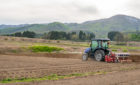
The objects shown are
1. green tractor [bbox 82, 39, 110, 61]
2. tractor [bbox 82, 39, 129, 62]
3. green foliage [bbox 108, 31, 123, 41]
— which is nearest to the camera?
tractor [bbox 82, 39, 129, 62]

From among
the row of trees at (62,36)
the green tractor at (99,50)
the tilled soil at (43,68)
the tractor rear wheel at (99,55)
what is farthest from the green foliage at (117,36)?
the tilled soil at (43,68)

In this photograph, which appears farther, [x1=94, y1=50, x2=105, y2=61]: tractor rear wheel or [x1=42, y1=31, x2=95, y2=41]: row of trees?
[x1=42, y1=31, x2=95, y2=41]: row of trees

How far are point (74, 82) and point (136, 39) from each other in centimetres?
8577

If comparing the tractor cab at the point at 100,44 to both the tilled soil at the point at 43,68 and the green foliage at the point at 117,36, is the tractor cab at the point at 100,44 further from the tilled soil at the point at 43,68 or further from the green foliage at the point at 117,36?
the green foliage at the point at 117,36

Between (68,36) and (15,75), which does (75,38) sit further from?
(15,75)

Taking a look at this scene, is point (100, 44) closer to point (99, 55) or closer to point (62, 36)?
point (99, 55)

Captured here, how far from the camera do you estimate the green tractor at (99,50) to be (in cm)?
1631

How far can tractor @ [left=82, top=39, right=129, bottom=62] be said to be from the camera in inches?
615

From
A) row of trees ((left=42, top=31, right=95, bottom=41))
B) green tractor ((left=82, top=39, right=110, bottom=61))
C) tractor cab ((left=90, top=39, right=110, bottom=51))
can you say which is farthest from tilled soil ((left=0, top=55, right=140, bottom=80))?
row of trees ((left=42, top=31, right=95, bottom=41))

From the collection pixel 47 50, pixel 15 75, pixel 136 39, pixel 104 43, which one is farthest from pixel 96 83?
pixel 136 39

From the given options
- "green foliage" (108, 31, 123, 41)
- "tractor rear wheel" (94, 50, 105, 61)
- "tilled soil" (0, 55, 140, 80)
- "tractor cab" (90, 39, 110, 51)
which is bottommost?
"tilled soil" (0, 55, 140, 80)

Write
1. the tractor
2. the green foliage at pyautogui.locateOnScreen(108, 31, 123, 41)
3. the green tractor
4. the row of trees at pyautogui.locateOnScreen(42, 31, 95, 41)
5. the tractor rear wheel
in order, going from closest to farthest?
1. the tractor
2. the tractor rear wheel
3. the green tractor
4. the row of trees at pyautogui.locateOnScreen(42, 31, 95, 41)
5. the green foliage at pyautogui.locateOnScreen(108, 31, 123, 41)

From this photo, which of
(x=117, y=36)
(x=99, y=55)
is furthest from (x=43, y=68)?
(x=117, y=36)

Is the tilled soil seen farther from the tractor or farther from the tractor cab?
the tractor cab
